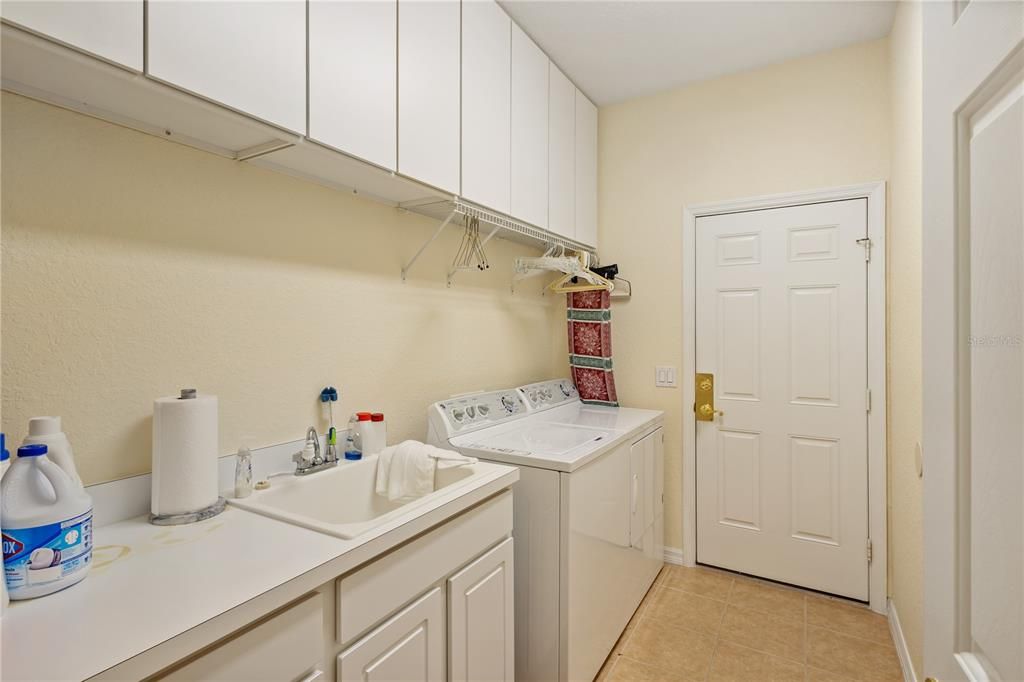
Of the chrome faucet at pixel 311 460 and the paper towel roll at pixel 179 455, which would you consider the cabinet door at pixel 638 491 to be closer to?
the chrome faucet at pixel 311 460

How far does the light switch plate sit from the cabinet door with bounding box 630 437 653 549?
1.59 ft

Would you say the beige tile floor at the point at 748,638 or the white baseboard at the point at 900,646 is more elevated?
the white baseboard at the point at 900,646

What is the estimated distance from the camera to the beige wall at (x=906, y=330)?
1.77m

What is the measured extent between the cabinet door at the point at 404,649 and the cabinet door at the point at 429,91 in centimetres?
126

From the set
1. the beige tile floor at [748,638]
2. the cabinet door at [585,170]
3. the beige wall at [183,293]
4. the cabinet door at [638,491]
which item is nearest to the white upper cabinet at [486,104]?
the beige wall at [183,293]

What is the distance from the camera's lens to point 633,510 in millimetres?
2336

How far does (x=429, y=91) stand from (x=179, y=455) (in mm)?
1320

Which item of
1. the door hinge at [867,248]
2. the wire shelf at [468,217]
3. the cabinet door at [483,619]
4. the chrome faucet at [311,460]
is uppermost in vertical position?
the wire shelf at [468,217]

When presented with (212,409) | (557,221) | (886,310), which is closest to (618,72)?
(557,221)

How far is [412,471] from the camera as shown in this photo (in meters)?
1.64

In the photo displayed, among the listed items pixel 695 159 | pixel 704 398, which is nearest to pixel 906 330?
pixel 704 398

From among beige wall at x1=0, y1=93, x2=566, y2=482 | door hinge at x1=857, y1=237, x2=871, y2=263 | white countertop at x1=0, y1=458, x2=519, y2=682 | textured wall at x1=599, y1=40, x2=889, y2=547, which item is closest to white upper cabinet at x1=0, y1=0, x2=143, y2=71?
beige wall at x1=0, y1=93, x2=566, y2=482

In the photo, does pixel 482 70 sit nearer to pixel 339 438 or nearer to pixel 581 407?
pixel 339 438

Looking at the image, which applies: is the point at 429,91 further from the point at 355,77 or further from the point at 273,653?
the point at 273,653
